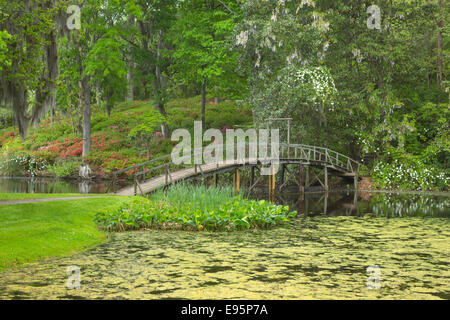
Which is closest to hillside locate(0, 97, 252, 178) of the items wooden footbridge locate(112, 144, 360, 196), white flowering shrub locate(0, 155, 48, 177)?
white flowering shrub locate(0, 155, 48, 177)

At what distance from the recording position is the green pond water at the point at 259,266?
9375 millimetres

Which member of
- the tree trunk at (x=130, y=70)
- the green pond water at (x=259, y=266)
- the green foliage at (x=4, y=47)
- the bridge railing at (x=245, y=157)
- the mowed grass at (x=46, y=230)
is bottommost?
the green pond water at (x=259, y=266)

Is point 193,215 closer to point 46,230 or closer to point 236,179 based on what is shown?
point 46,230

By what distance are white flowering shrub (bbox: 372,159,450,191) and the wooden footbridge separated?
1.70 m

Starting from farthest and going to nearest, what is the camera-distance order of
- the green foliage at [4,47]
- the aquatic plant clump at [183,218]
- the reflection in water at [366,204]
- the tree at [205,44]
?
the tree at [205,44]
the reflection in water at [366,204]
the aquatic plant clump at [183,218]
the green foliage at [4,47]

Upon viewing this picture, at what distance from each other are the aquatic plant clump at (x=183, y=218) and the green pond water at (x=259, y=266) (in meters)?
0.53

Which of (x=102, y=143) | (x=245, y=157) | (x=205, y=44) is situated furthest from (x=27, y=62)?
(x=102, y=143)

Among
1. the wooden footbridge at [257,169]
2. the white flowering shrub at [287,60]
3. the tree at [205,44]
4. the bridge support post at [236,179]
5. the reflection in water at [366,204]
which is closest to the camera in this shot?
the reflection in water at [366,204]

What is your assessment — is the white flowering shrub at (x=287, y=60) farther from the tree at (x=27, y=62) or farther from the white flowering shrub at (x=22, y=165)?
the tree at (x=27, y=62)

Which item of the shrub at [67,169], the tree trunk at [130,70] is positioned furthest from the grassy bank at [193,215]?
the tree trunk at [130,70]

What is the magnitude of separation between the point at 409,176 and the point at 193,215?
74.5 feet

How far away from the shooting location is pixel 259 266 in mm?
11492

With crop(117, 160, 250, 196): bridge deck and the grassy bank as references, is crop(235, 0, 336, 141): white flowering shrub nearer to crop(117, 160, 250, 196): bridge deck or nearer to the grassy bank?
crop(117, 160, 250, 196): bridge deck

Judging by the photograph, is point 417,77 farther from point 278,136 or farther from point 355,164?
point 278,136
